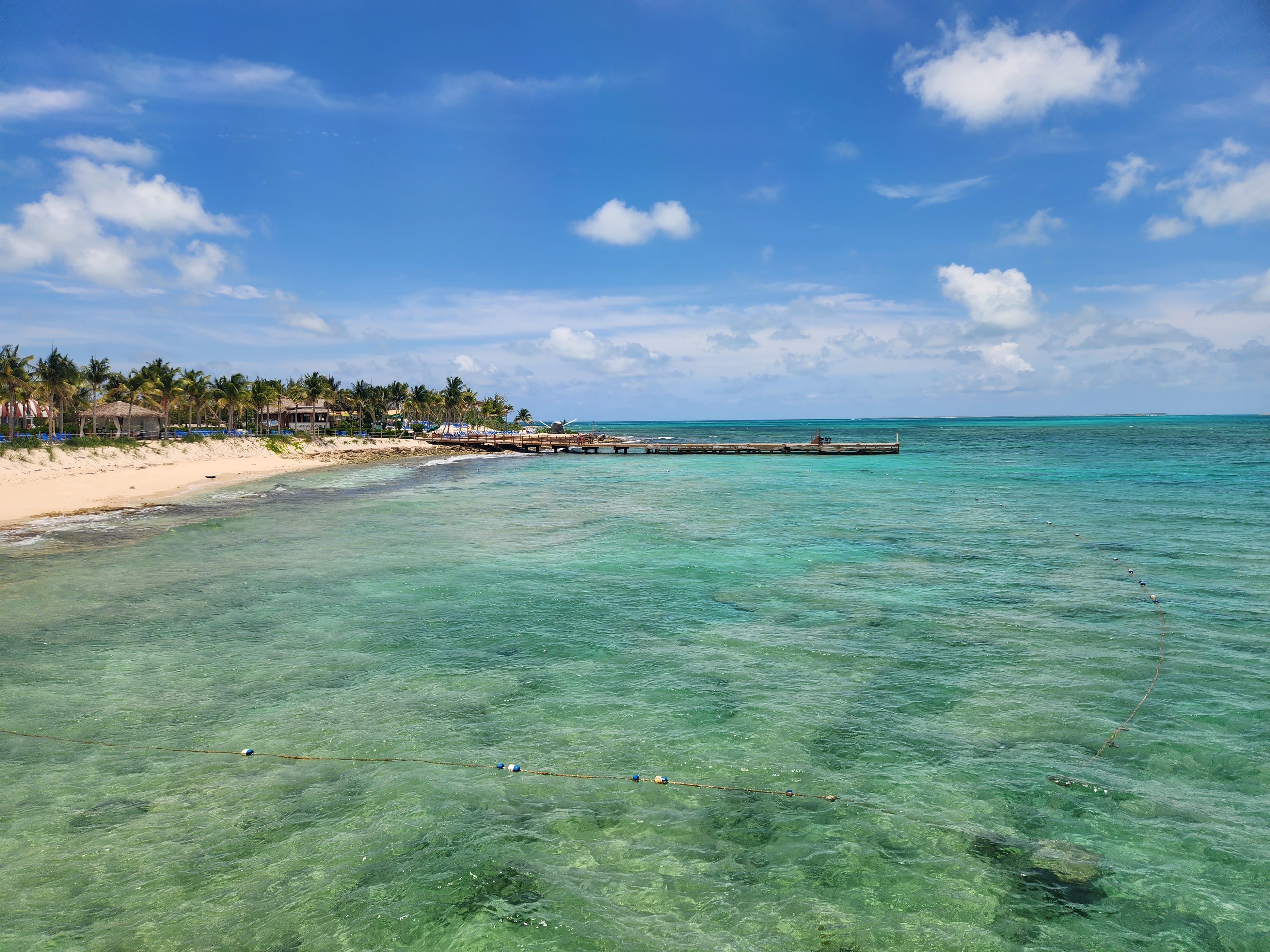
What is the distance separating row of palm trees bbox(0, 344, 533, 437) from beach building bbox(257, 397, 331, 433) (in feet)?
0.94

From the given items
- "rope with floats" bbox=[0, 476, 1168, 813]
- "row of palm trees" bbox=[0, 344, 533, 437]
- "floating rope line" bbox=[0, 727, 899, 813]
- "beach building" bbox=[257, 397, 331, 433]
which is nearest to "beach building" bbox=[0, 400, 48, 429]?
"row of palm trees" bbox=[0, 344, 533, 437]

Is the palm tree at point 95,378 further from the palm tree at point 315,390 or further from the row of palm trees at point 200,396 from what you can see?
the palm tree at point 315,390

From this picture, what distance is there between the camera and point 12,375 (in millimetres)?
50031

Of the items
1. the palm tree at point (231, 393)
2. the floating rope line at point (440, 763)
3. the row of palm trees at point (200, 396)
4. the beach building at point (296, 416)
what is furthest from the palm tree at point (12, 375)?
the floating rope line at point (440, 763)

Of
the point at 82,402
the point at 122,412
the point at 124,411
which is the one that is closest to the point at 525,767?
the point at 82,402

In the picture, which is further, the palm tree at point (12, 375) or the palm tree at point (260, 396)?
the palm tree at point (260, 396)

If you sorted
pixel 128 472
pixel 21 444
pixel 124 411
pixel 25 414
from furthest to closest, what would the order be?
pixel 124 411
pixel 25 414
pixel 128 472
pixel 21 444

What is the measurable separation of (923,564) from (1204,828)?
12113 mm

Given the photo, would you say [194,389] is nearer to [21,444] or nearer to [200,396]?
[200,396]

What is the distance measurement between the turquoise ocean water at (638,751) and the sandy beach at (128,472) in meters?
16.3

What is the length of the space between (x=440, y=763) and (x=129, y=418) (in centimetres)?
7642

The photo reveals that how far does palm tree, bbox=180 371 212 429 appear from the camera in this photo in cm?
7269

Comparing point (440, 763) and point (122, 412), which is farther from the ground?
point (122, 412)

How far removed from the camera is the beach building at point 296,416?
9438cm
